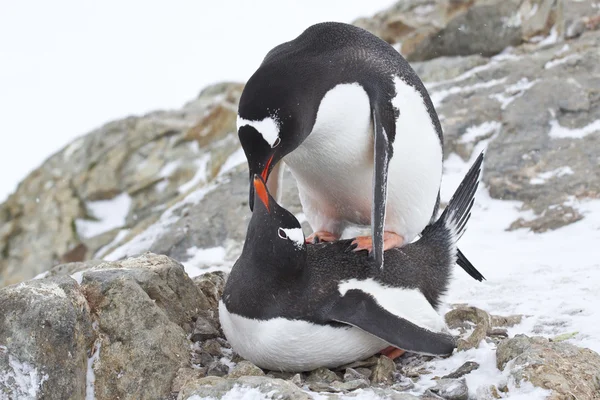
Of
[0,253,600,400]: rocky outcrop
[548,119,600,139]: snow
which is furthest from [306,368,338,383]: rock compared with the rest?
[548,119,600,139]: snow

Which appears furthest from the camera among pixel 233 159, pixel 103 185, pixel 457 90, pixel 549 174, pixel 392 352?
pixel 103 185

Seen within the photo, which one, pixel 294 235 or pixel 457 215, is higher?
pixel 294 235

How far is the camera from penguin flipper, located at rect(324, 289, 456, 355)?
9.70 feet

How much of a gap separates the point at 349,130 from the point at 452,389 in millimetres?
1296

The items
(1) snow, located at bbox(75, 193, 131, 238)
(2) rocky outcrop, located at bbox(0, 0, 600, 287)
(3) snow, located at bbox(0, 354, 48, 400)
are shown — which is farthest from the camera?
(1) snow, located at bbox(75, 193, 131, 238)

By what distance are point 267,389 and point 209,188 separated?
5192 millimetres

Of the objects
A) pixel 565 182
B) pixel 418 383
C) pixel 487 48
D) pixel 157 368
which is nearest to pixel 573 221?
pixel 565 182

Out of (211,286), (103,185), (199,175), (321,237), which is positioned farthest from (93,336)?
(103,185)

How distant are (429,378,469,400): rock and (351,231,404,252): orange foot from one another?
74cm

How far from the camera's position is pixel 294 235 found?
9.98 feet

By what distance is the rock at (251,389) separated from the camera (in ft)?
8.02

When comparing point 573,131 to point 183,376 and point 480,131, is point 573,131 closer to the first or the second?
point 480,131

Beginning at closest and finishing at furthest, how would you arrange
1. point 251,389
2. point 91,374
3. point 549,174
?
1. point 251,389
2. point 91,374
3. point 549,174

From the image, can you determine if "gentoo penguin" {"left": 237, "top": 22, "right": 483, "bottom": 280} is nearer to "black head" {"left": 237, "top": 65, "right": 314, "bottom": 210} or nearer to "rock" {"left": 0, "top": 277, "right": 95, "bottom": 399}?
"black head" {"left": 237, "top": 65, "right": 314, "bottom": 210}
